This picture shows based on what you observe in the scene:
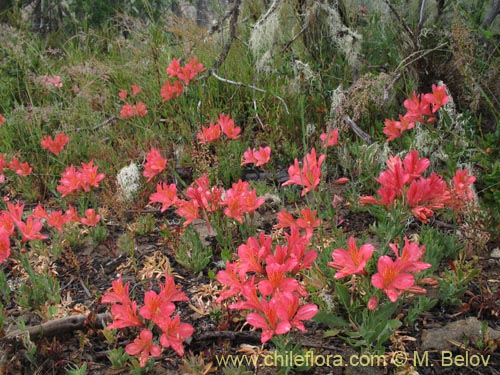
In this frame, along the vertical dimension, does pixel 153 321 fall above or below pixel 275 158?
above

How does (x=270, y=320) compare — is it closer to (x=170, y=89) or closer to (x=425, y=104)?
(x=425, y=104)

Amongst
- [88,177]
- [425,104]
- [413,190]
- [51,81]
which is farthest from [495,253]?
[51,81]

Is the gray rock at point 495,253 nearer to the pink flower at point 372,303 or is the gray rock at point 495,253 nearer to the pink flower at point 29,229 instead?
the pink flower at point 372,303

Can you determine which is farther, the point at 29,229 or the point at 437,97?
the point at 437,97

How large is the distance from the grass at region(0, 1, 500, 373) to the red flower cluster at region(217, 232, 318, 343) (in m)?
0.07

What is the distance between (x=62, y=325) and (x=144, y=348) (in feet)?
1.81

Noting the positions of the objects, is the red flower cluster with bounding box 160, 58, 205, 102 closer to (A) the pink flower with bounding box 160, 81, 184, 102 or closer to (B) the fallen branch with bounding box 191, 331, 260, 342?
(A) the pink flower with bounding box 160, 81, 184, 102

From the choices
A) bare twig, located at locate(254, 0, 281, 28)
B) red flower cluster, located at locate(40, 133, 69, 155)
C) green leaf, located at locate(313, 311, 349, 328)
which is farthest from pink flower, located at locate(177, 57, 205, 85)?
green leaf, located at locate(313, 311, 349, 328)

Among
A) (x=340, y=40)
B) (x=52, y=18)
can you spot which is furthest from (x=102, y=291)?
(x=52, y=18)

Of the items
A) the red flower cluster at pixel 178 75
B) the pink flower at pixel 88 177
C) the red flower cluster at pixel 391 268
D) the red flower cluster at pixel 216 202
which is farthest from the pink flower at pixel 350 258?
the red flower cluster at pixel 178 75

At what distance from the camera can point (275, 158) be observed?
3754 mm

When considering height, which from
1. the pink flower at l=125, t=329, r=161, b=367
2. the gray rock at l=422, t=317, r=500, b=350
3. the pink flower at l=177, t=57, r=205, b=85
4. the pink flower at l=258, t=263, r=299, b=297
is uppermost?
the pink flower at l=177, t=57, r=205, b=85

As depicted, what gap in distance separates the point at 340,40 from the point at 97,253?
2516 mm

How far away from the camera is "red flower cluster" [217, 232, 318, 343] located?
1572mm
